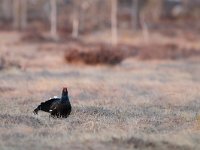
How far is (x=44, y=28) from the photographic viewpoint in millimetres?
56719

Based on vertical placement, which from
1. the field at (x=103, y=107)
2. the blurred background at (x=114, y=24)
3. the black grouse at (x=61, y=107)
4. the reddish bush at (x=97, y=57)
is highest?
the blurred background at (x=114, y=24)

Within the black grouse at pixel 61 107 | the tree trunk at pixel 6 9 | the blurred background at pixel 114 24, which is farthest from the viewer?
the tree trunk at pixel 6 9

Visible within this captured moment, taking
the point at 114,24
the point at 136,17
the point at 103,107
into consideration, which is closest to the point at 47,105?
the point at 103,107

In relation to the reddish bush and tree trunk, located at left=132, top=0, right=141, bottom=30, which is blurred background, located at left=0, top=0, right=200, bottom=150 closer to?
the reddish bush

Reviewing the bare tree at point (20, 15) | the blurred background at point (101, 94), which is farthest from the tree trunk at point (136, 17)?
the bare tree at point (20, 15)

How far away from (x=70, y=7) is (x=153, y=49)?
A: 34805 millimetres

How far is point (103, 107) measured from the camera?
1425 centimetres

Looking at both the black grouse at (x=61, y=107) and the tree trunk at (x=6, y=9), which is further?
the tree trunk at (x=6, y=9)

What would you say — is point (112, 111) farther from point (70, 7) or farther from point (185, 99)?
point (70, 7)

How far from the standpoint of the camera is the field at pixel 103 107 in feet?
32.8

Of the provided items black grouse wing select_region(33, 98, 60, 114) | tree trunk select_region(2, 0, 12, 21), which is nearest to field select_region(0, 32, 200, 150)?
black grouse wing select_region(33, 98, 60, 114)

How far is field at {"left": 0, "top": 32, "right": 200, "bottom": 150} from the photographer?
32.8 feet

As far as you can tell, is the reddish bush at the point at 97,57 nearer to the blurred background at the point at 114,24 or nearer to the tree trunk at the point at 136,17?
the blurred background at the point at 114,24

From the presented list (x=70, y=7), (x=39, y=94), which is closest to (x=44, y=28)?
(x=70, y=7)
